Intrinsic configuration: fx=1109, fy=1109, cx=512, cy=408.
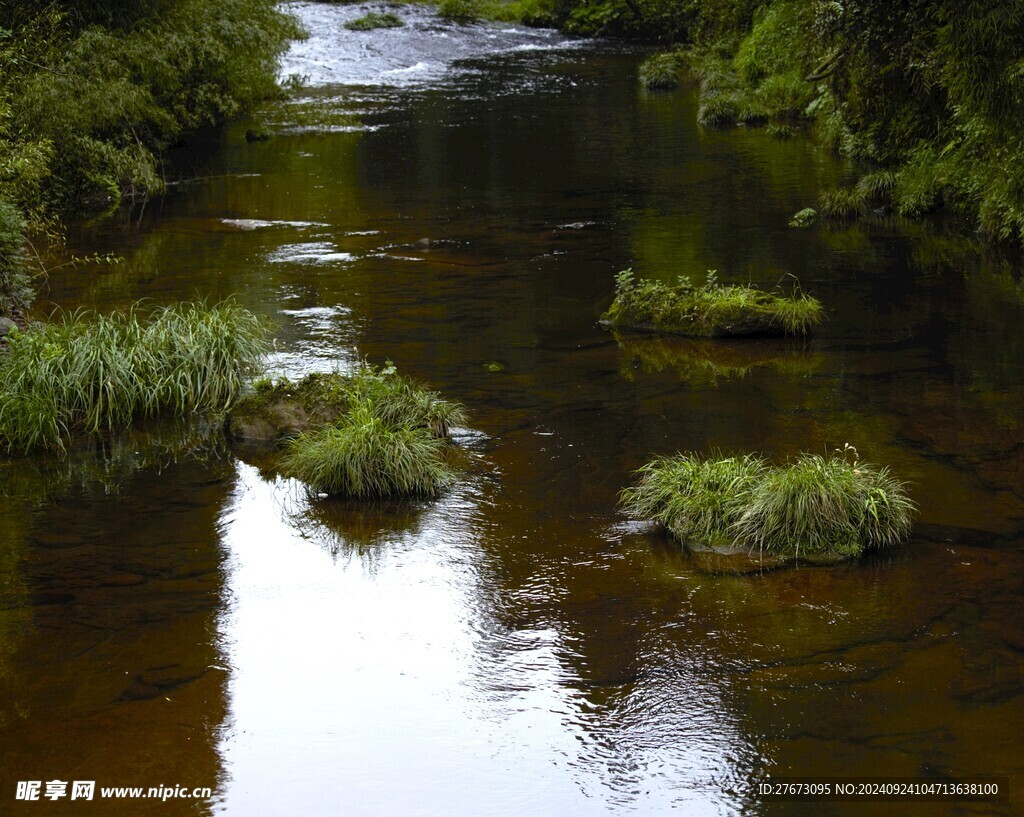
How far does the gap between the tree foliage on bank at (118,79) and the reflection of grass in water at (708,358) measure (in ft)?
30.9

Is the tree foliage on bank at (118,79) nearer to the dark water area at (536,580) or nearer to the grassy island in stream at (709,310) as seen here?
the dark water area at (536,580)

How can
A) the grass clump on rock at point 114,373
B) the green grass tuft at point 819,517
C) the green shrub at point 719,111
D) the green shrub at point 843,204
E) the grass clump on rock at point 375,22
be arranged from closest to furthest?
the green grass tuft at point 819,517 < the grass clump on rock at point 114,373 < the green shrub at point 843,204 < the green shrub at point 719,111 < the grass clump on rock at point 375,22

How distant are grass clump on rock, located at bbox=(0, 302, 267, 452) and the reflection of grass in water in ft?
14.0

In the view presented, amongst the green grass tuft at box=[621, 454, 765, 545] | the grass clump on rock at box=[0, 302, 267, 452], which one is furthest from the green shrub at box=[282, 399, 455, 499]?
the grass clump on rock at box=[0, 302, 267, 452]

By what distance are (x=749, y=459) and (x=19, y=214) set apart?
29.7 ft

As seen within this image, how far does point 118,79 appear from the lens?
69.1 feet

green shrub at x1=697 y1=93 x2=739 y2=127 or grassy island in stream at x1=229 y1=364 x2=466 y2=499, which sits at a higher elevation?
green shrub at x1=697 y1=93 x2=739 y2=127

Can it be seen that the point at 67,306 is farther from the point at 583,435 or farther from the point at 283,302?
the point at 583,435

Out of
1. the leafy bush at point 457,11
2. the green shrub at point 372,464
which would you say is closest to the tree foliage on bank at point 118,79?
the green shrub at point 372,464

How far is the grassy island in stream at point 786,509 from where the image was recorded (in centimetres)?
801

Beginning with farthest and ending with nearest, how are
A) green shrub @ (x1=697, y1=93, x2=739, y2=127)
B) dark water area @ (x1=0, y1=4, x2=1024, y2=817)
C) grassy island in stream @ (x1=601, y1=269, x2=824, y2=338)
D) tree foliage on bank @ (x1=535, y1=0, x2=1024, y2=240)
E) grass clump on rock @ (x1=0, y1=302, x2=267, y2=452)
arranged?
green shrub @ (x1=697, y1=93, x2=739, y2=127)
tree foliage on bank @ (x1=535, y1=0, x2=1024, y2=240)
grassy island in stream @ (x1=601, y1=269, x2=824, y2=338)
grass clump on rock @ (x1=0, y1=302, x2=267, y2=452)
dark water area @ (x1=0, y1=4, x2=1024, y2=817)

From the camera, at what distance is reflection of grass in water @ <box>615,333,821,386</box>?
1205cm

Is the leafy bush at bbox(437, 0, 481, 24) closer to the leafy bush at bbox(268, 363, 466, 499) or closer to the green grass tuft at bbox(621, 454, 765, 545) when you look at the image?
the leafy bush at bbox(268, 363, 466, 499)

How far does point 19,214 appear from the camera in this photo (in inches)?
512
